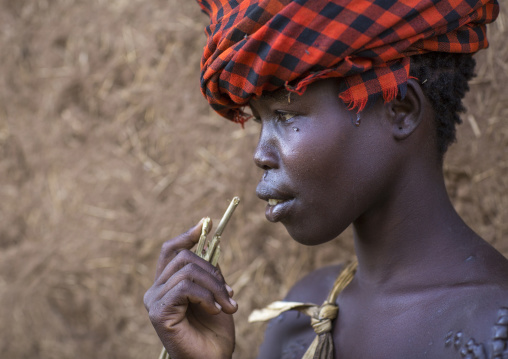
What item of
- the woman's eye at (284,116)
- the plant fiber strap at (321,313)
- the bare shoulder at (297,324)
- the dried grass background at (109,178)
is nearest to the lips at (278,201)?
the woman's eye at (284,116)

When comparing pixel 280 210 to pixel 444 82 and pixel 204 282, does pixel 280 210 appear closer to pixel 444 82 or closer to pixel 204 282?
pixel 204 282

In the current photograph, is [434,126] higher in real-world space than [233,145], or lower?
higher

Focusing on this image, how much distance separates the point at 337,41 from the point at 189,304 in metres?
0.81

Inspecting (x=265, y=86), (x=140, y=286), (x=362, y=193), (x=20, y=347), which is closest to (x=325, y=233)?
(x=362, y=193)

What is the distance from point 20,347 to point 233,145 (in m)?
1.57

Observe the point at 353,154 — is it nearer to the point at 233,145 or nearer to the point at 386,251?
the point at 386,251

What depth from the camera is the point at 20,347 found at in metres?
3.31

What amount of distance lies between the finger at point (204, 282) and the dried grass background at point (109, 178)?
1143mm

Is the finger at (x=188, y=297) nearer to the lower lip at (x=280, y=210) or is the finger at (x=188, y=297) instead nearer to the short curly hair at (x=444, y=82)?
the lower lip at (x=280, y=210)

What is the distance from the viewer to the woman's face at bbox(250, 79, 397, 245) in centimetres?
149

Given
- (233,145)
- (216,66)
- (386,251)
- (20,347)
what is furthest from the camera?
(20,347)

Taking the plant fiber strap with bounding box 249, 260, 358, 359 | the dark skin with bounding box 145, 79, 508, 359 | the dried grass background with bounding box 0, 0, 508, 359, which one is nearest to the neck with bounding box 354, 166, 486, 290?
the dark skin with bounding box 145, 79, 508, 359

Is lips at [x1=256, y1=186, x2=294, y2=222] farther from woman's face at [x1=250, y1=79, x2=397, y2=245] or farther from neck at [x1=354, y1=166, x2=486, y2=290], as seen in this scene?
neck at [x1=354, y1=166, x2=486, y2=290]

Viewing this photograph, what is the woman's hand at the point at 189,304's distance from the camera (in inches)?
62.7
